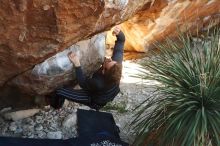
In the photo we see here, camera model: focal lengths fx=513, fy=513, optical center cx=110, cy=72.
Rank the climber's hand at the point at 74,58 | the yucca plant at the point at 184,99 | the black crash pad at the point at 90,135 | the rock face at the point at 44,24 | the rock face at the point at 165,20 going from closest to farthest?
the rock face at the point at 44,24
the yucca plant at the point at 184,99
the black crash pad at the point at 90,135
the climber's hand at the point at 74,58
the rock face at the point at 165,20

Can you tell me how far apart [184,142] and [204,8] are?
409 cm

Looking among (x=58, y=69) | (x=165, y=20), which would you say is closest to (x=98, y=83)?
(x=58, y=69)

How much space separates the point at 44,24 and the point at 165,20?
12.9 feet

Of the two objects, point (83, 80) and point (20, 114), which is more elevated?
point (83, 80)

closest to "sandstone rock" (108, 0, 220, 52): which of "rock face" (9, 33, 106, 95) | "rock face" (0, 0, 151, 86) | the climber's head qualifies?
"rock face" (9, 33, 106, 95)

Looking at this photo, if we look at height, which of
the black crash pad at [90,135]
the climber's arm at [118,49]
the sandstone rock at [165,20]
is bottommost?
the black crash pad at [90,135]

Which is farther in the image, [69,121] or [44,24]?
[69,121]

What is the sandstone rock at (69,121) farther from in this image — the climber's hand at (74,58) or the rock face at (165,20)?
the rock face at (165,20)

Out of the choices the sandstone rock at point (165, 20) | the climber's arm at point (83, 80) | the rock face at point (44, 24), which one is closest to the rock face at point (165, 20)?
the sandstone rock at point (165, 20)

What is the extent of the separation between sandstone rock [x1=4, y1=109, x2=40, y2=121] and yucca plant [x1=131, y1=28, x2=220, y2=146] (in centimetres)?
163

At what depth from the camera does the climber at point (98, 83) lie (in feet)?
19.7

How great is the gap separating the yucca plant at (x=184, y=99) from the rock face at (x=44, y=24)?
0.78 m

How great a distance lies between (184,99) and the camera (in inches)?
211

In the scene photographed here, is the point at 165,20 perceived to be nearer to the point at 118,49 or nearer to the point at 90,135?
the point at 118,49
